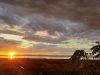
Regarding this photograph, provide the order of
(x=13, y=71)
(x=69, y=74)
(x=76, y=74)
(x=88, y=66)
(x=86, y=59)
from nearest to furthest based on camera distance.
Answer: (x=86, y=59) → (x=88, y=66) → (x=76, y=74) → (x=69, y=74) → (x=13, y=71)

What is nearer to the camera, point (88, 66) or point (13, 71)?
point (88, 66)

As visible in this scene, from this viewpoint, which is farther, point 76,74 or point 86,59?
point 76,74

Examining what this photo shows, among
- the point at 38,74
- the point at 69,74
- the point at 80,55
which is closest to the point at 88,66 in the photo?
the point at 80,55

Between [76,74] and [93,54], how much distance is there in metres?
18.6

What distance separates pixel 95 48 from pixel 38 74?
1006 inches

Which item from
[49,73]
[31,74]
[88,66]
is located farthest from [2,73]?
[88,66]

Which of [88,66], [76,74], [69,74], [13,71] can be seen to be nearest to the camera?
[88,66]

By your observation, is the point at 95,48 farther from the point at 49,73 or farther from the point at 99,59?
the point at 49,73

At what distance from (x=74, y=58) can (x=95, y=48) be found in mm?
1603

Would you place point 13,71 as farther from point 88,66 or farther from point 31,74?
point 88,66

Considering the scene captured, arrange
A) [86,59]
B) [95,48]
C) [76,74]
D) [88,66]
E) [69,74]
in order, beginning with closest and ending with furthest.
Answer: [95,48], [86,59], [88,66], [76,74], [69,74]

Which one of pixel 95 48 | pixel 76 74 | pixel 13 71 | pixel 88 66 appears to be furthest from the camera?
pixel 13 71

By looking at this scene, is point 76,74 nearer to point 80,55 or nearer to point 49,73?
point 49,73

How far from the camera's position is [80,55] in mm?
20219
